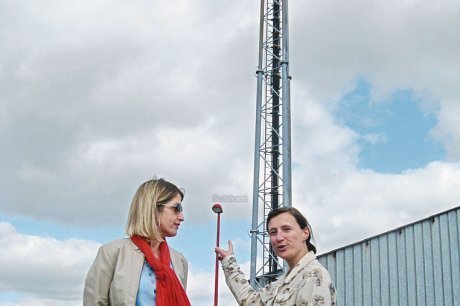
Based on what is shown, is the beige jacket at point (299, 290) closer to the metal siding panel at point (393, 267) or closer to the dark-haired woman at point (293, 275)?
the dark-haired woman at point (293, 275)

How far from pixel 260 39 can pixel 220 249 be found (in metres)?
12.6

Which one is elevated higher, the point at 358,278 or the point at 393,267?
the point at 393,267

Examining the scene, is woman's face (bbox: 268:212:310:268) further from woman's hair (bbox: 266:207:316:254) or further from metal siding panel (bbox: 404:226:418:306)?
metal siding panel (bbox: 404:226:418:306)

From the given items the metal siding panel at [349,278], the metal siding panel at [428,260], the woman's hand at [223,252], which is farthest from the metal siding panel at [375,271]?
the woman's hand at [223,252]

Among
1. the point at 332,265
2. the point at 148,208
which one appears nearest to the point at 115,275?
the point at 148,208

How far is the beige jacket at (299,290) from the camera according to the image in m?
3.16

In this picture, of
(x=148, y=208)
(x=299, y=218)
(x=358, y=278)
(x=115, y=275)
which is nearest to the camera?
(x=115, y=275)

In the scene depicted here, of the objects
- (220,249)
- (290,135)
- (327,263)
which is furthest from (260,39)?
(220,249)

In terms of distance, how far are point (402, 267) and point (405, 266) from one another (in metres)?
0.06

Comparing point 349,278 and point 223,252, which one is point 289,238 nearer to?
point 223,252

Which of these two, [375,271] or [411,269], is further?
[375,271]

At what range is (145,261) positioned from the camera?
3.20m

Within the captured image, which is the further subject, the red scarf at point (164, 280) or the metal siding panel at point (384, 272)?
the metal siding panel at point (384, 272)

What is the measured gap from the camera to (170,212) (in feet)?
10.7
